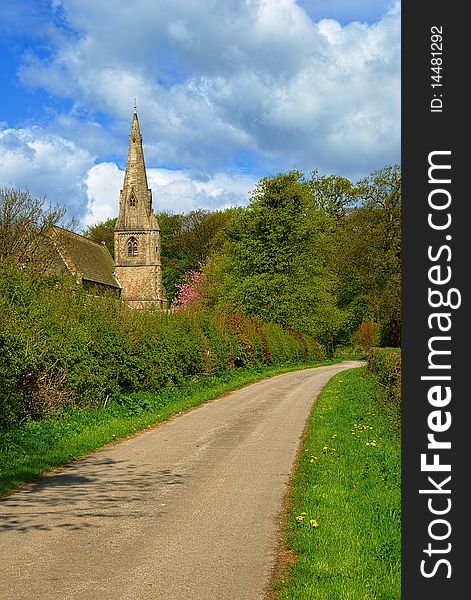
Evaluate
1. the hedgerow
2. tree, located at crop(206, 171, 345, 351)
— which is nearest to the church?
tree, located at crop(206, 171, 345, 351)

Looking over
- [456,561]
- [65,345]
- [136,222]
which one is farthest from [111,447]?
[136,222]

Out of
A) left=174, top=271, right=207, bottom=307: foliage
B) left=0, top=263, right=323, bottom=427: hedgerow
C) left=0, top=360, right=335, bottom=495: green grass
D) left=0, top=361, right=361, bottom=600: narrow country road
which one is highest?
left=174, top=271, right=207, bottom=307: foliage

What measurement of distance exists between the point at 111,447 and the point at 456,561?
977 cm

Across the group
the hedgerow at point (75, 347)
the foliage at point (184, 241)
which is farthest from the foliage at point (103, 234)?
the hedgerow at point (75, 347)

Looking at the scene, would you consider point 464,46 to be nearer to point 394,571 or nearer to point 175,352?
point 394,571

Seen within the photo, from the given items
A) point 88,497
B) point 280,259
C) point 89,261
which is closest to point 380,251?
point 280,259

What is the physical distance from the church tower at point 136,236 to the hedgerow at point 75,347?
2040 inches

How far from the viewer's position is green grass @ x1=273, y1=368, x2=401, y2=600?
5773 millimetres

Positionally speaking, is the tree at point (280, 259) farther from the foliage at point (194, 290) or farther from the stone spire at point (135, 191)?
the stone spire at point (135, 191)

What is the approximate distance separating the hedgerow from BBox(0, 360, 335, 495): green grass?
1.32ft

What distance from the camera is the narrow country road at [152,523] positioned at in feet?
19.0

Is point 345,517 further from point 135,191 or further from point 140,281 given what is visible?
point 135,191

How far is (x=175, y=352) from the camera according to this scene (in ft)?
77.4

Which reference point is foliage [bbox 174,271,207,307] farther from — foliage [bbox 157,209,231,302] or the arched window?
foliage [bbox 157,209,231,302]
